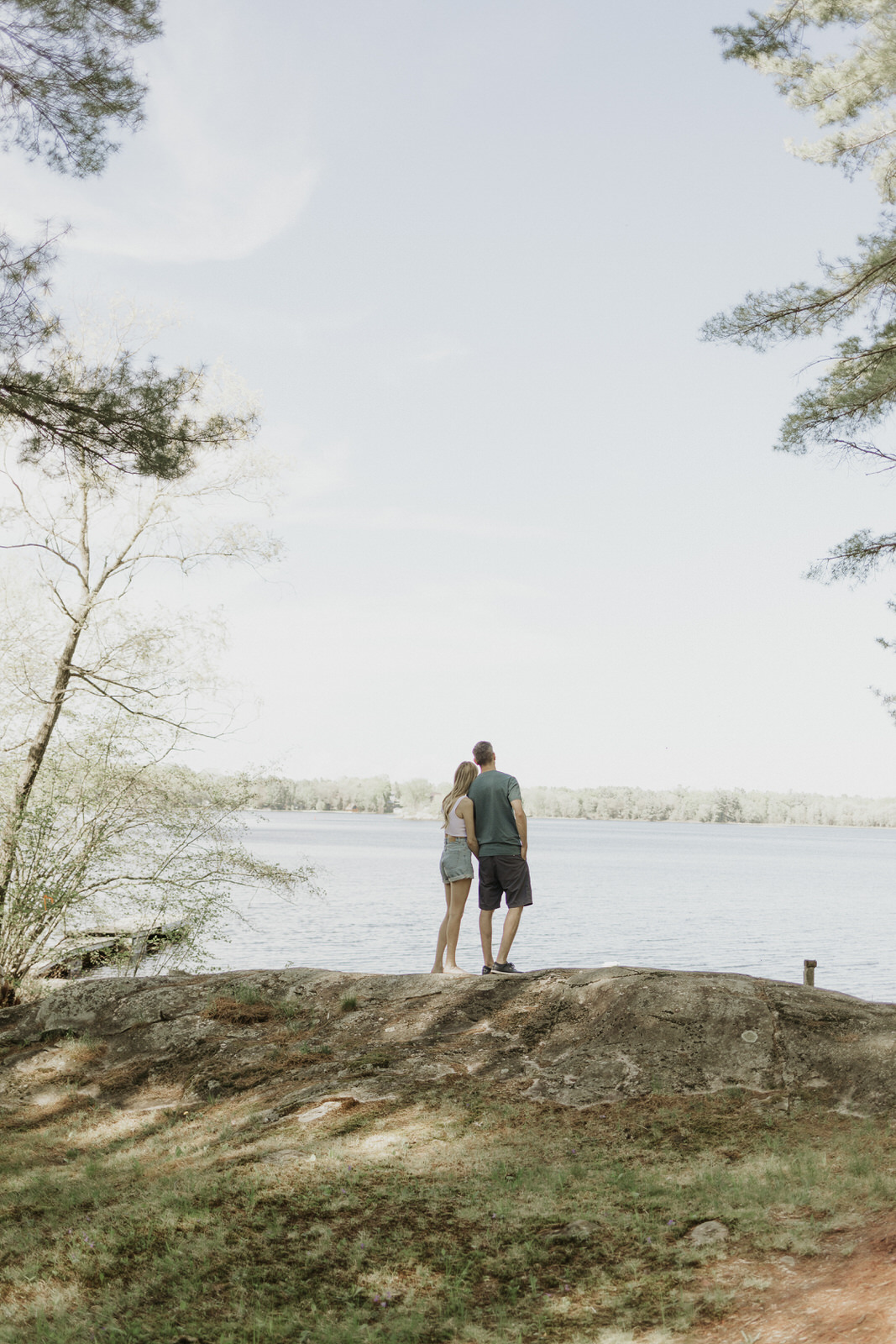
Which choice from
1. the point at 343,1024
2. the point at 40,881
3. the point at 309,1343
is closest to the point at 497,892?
the point at 343,1024

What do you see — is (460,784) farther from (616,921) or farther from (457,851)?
(616,921)

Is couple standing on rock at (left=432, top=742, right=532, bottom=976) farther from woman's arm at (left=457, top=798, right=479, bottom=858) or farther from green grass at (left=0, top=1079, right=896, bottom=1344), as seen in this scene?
green grass at (left=0, top=1079, right=896, bottom=1344)

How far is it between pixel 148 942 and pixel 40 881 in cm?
188

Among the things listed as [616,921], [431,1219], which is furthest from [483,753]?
[616,921]

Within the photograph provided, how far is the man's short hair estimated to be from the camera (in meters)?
7.87

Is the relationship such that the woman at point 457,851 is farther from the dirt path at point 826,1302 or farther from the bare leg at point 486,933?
the dirt path at point 826,1302

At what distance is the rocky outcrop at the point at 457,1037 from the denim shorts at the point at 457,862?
0.93m

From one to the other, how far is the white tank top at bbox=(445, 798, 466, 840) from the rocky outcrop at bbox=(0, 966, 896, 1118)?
3.97 feet

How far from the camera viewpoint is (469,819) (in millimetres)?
7605

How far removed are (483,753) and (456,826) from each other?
657mm

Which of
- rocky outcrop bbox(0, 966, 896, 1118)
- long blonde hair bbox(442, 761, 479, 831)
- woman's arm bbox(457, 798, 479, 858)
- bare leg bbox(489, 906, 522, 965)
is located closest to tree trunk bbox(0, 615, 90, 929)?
rocky outcrop bbox(0, 966, 896, 1118)

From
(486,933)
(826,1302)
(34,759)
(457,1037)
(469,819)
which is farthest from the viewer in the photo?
(34,759)

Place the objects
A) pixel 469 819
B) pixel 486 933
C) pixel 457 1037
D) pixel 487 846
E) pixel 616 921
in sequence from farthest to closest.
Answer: pixel 616 921 → pixel 486 933 → pixel 487 846 → pixel 469 819 → pixel 457 1037

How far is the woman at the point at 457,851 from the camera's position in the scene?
7.64 meters
